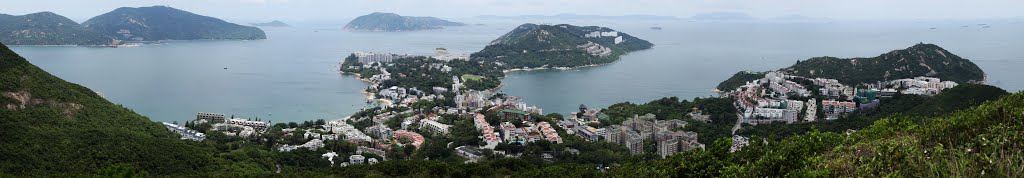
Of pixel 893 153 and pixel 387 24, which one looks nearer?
pixel 893 153

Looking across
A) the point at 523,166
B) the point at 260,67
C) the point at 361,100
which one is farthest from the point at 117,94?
the point at 523,166

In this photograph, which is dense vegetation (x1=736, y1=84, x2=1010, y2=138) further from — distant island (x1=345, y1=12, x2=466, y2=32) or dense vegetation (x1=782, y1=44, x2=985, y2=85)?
distant island (x1=345, y1=12, x2=466, y2=32)

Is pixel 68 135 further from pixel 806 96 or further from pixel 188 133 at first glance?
pixel 806 96

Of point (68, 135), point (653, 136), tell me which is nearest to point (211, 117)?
point (68, 135)

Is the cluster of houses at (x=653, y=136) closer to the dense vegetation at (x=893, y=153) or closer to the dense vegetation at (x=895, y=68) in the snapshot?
the dense vegetation at (x=893, y=153)

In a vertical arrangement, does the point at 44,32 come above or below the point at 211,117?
above

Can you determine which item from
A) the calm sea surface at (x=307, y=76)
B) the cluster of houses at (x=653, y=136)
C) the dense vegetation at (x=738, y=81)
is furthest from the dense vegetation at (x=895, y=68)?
the cluster of houses at (x=653, y=136)

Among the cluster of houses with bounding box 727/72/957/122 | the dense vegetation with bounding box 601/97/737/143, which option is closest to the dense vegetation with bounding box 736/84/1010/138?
the dense vegetation with bounding box 601/97/737/143
